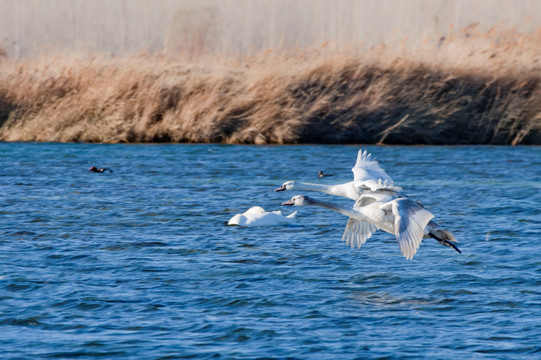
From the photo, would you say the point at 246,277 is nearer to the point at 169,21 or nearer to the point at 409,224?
the point at 409,224

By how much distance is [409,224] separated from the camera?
8875 millimetres

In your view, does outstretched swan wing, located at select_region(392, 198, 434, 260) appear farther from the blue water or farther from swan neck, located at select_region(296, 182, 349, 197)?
swan neck, located at select_region(296, 182, 349, 197)

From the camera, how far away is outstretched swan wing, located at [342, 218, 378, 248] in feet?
33.0

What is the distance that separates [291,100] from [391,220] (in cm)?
1332

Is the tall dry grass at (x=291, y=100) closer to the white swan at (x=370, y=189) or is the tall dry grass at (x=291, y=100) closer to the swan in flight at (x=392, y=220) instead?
the white swan at (x=370, y=189)

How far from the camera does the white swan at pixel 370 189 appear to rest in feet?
31.4

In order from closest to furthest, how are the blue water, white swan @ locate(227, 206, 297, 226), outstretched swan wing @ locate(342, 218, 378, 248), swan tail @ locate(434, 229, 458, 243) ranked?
the blue water, swan tail @ locate(434, 229, 458, 243), outstretched swan wing @ locate(342, 218, 378, 248), white swan @ locate(227, 206, 297, 226)

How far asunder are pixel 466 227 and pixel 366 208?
110 inches

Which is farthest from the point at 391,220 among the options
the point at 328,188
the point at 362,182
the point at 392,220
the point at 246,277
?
the point at 328,188

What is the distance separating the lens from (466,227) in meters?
12.0

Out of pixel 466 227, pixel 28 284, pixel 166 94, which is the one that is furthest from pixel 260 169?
pixel 28 284

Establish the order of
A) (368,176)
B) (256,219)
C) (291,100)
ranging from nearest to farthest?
(368,176), (256,219), (291,100)

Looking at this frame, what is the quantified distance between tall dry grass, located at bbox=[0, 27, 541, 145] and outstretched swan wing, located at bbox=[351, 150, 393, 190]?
35.9 feet

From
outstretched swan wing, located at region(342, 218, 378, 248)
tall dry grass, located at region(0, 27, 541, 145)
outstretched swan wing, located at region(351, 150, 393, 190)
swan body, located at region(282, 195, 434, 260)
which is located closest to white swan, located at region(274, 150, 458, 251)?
outstretched swan wing, located at region(351, 150, 393, 190)
